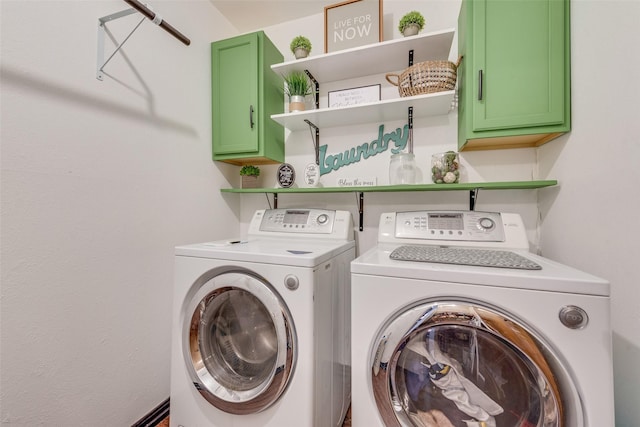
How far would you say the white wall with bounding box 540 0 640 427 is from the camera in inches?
32.8

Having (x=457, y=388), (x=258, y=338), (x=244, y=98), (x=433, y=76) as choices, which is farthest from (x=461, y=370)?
(x=244, y=98)

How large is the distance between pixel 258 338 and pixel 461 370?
2.64ft

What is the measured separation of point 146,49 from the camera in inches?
54.2

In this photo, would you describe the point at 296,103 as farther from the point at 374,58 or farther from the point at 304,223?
the point at 304,223

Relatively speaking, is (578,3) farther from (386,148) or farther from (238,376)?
(238,376)

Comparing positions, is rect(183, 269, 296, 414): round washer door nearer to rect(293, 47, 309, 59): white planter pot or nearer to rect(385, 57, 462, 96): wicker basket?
rect(385, 57, 462, 96): wicker basket

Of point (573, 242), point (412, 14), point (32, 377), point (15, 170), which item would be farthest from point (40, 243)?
point (573, 242)

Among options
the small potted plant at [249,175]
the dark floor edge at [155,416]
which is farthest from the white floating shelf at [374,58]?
the dark floor edge at [155,416]

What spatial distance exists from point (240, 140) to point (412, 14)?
125 cm

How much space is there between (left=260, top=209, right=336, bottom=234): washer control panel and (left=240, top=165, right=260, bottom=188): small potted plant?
37cm

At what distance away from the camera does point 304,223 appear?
1584 mm

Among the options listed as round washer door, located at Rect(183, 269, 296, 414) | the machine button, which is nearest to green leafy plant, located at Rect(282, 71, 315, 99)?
round washer door, located at Rect(183, 269, 296, 414)

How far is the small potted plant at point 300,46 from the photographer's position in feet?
5.56

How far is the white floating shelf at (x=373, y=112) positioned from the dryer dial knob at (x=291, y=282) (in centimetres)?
104
